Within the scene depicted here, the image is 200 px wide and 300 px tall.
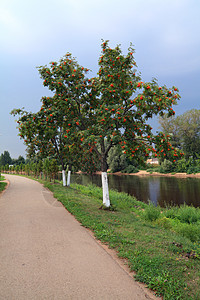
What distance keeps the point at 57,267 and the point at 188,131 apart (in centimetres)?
5120

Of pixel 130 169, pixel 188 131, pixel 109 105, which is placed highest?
pixel 188 131

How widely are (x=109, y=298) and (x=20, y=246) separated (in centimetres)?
279

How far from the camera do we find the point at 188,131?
49.1 m

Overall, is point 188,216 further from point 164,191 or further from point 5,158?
point 5,158

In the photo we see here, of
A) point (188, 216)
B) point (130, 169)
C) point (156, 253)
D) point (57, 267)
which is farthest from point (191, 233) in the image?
point (130, 169)

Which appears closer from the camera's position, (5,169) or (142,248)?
(142,248)

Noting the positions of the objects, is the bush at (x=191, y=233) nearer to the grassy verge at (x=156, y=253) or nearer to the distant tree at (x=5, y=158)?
the grassy verge at (x=156, y=253)

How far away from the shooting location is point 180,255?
4.69m

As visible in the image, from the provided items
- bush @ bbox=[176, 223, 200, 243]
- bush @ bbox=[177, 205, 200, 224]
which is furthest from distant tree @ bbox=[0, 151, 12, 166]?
bush @ bbox=[176, 223, 200, 243]

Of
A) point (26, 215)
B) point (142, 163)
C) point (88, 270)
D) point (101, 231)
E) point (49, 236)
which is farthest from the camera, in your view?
point (142, 163)

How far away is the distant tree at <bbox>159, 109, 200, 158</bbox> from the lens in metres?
49.5

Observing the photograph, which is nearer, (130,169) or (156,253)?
(156,253)

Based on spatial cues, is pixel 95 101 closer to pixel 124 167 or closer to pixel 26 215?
pixel 26 215

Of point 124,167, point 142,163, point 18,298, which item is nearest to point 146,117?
point 142,163
